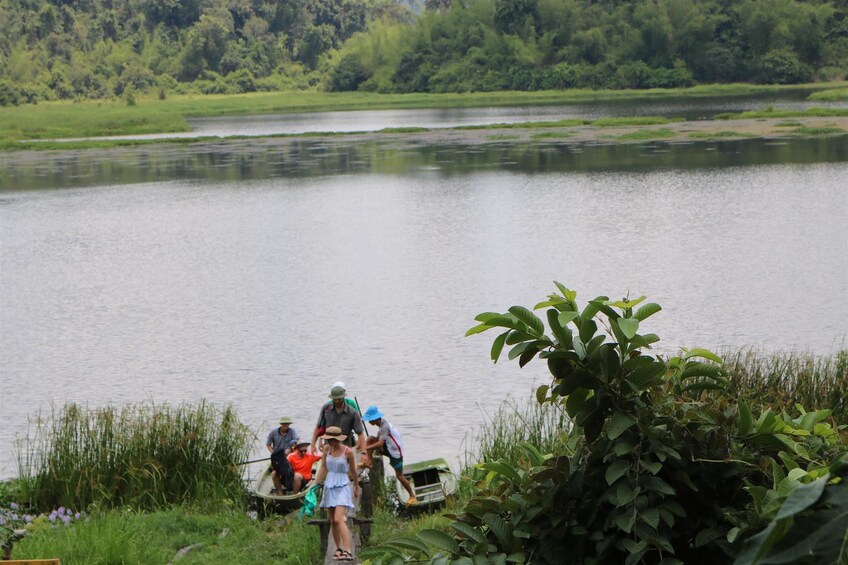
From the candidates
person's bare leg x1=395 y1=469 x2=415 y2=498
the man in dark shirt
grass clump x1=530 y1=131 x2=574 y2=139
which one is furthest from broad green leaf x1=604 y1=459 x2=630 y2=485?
grass clump x1=530 y1=131 x2=574 y2=139

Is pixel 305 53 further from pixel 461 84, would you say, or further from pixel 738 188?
pixel 738 188

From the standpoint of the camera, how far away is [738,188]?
1737 inches

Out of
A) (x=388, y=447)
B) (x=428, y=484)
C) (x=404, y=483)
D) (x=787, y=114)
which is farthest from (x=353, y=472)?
(x=787, y=114)

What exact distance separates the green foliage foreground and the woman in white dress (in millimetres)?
6320

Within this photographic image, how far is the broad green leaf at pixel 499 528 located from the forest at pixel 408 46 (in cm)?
11020

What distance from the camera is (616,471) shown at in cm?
356

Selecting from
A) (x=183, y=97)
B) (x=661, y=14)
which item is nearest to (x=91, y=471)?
(x=661, y=14)

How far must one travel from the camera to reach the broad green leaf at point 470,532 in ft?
11.7

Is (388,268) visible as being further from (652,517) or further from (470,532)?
(652,517)

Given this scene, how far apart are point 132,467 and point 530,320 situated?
32.7ft

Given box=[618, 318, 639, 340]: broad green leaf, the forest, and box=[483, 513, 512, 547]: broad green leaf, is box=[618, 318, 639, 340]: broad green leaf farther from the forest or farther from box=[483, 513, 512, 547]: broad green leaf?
the forest

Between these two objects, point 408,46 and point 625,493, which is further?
point 408,46

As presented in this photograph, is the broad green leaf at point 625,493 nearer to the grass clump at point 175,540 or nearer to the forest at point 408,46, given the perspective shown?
the grass clump at point 175,540

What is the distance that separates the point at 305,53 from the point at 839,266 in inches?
4938
